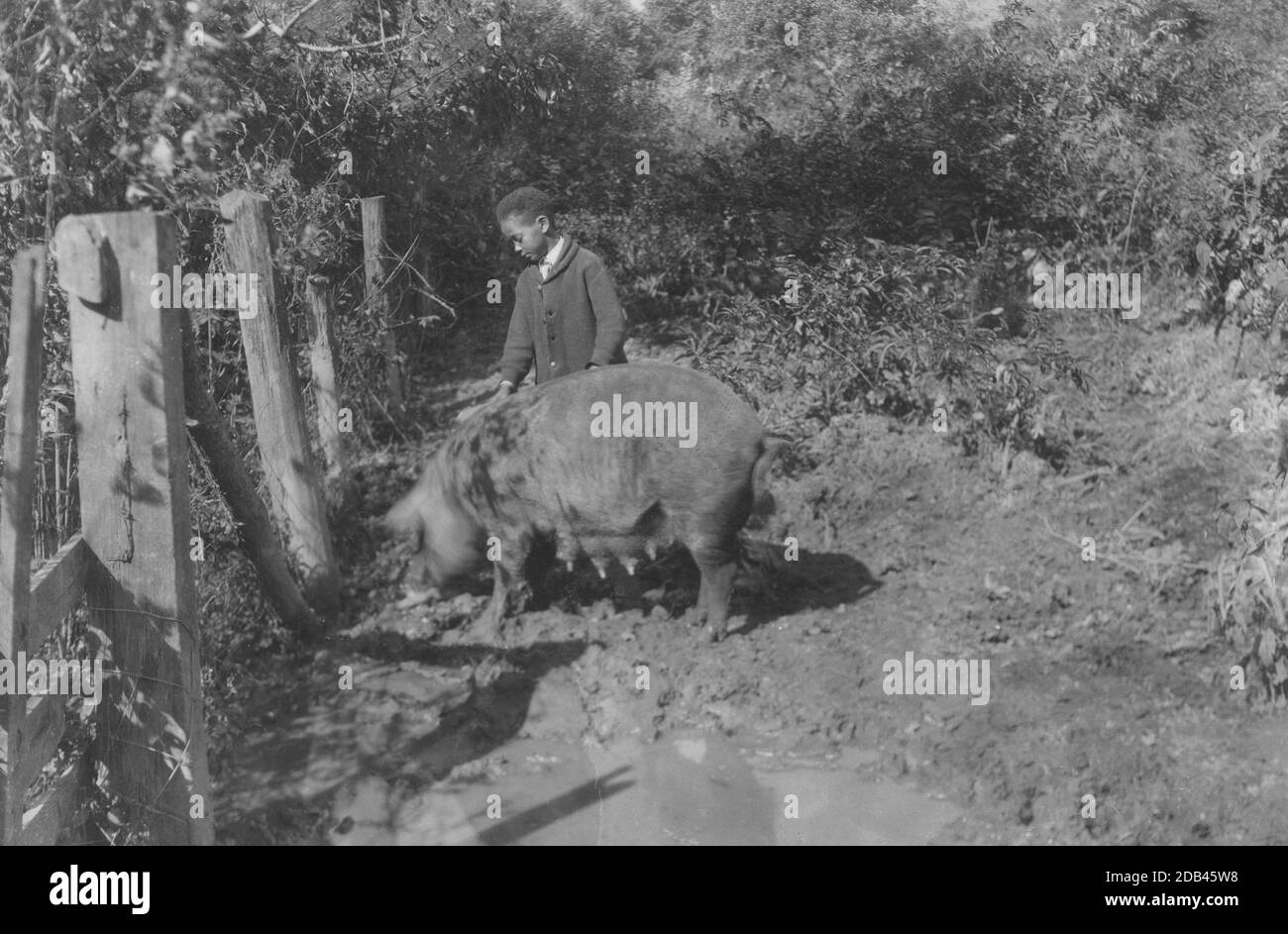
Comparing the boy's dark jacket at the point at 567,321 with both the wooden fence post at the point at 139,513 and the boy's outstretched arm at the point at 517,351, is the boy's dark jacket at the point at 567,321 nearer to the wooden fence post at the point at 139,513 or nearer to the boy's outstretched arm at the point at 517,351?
the boy's outstretched arm at the point at 517,351

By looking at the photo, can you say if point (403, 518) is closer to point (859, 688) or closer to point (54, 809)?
point (859, 688)

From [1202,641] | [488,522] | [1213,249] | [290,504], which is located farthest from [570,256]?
[1213,249]

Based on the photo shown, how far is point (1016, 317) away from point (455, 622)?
5.36 m

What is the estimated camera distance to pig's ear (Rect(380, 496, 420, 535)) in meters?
7.48

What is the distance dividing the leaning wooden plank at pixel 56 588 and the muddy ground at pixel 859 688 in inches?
72.4

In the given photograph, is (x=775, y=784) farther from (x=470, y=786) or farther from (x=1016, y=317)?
(x=1016, y=317)

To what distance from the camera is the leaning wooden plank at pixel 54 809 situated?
3.68m

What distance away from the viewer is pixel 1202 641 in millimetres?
6586

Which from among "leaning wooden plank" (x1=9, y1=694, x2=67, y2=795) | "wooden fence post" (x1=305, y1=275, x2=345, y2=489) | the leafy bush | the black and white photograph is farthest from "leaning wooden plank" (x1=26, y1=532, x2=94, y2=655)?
the leafy bush

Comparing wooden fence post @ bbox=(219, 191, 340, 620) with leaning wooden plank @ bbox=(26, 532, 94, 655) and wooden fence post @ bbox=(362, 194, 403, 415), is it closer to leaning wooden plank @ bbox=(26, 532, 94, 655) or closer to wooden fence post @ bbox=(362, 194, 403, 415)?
wooden fence post @ bbox=(362, 194, 403, 415)

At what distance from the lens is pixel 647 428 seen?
675 cm

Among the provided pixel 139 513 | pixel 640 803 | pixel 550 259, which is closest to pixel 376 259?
pixel 550 259

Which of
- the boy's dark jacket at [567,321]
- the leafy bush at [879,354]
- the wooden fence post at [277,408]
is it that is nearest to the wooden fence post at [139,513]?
the wooden fence post at [277,408]

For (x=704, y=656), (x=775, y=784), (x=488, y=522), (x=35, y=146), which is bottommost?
(x=775, y=784)
